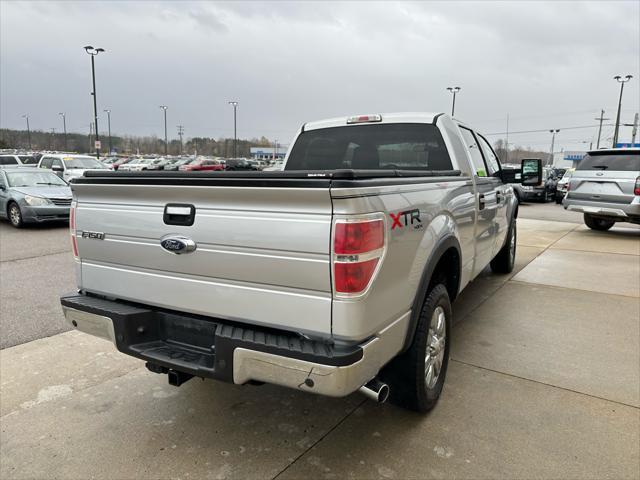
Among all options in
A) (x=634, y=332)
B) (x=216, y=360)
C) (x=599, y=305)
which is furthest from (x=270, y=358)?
(x=599, y=305)

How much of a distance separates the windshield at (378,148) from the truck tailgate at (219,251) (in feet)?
7.02

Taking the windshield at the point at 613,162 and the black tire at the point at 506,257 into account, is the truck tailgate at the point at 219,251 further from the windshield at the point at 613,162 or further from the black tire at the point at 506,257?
the windshield at the point at 613,162

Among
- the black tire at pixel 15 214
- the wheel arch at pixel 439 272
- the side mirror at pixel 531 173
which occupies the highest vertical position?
the side mirror at pixel 531 173

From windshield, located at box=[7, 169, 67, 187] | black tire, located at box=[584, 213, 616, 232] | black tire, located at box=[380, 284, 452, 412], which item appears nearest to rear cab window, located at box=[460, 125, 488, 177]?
black tire, located at box=[380, 284, 452, 412]

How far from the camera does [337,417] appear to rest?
302cm

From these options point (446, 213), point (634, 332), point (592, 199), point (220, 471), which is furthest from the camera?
point (592, 199)

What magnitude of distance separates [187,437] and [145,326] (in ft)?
2.47

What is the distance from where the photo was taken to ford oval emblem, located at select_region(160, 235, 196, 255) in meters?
2.37

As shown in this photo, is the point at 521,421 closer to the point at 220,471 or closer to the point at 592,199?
the point at 220,471

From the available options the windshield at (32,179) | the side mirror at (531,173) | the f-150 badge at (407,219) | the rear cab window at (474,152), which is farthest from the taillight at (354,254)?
the windshield at (32,179)

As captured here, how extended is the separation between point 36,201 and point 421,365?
1084 centimetres

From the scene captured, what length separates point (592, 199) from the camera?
10367 mm

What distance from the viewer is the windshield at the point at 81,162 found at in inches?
729

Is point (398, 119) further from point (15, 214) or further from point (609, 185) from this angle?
point (15, 214)
